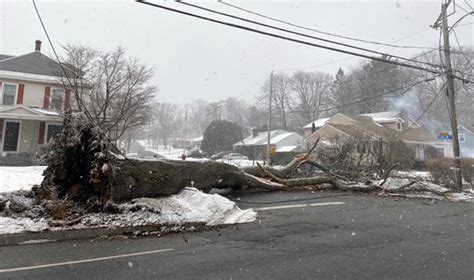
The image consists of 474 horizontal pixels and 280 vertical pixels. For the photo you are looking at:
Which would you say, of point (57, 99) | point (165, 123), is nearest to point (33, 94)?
point (57, 99)

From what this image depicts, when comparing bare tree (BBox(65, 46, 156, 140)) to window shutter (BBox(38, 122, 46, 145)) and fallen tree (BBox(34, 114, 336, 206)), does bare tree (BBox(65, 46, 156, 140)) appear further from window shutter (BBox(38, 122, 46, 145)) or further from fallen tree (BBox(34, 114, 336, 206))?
fallen tree (BBox(34, 114, 336, 206))

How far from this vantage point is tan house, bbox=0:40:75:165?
2034 cm

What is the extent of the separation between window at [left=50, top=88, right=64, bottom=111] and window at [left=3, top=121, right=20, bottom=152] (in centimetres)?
261

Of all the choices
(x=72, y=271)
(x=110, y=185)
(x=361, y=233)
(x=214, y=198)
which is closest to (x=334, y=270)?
(x=361, y=233)

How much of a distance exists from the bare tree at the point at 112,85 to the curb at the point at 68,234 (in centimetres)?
1311

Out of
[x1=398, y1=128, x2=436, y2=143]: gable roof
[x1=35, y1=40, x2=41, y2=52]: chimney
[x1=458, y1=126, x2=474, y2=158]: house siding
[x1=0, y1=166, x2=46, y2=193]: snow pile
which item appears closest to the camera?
[x1=0, y1=166, x2=46, y2=193]: snow pile

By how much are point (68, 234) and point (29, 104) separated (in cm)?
2128

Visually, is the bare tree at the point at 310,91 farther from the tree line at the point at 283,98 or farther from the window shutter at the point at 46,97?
the window shutter at the point at 46,97

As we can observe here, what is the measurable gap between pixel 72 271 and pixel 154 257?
115cm

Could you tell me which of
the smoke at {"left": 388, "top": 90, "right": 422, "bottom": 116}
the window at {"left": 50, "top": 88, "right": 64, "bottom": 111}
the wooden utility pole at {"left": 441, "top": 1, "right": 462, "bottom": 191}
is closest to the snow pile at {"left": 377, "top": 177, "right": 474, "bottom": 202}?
the wooden utility pole at {"left": 441, "top": 1, "right": 462, "bottom": 191}

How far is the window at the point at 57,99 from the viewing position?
21.9 m

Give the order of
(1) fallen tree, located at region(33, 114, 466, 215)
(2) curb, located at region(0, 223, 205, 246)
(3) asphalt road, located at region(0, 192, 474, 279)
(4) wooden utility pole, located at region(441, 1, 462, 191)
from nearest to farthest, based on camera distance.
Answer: (3) asphalt road, located at region(0, 192, 474, 279)
(2) curb, located at region(0, 223, 205, 246)
(1) fallen tree, located at region(33, 114, 466, 215)
(4) wooden utility pole, located at region(441, 1, 462, 191)

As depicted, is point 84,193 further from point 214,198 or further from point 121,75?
point 121,75

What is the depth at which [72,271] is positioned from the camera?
428cm
